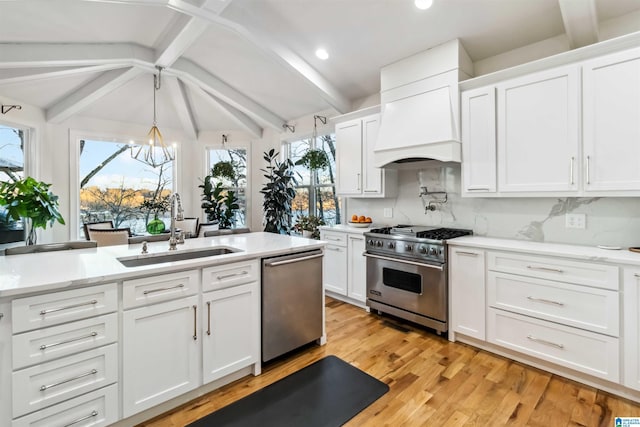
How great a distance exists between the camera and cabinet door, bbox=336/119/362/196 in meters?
3.98

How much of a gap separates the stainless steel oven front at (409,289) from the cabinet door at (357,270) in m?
0.15

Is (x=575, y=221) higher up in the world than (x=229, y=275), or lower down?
higher up

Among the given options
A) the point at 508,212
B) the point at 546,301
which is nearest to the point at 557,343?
the point at 546,301

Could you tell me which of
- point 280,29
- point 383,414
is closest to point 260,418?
point 383,414

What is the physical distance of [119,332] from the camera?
5.65 feet

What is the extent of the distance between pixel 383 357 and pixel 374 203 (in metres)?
2.18

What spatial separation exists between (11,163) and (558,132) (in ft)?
20.7

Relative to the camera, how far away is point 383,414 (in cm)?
192

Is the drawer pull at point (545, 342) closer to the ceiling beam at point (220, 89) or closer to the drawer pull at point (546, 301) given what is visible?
the drawer pull at point (546, 301)

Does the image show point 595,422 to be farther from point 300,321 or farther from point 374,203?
point 374,203

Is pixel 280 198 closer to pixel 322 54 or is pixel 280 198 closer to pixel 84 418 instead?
pixel 322 54

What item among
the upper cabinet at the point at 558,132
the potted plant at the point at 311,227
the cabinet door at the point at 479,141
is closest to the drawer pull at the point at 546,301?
the upper cabinet at the point at 558,132

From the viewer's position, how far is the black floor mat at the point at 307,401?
187 centimetres

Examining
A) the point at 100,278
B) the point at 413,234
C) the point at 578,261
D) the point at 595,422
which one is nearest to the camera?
the point at 100,278
